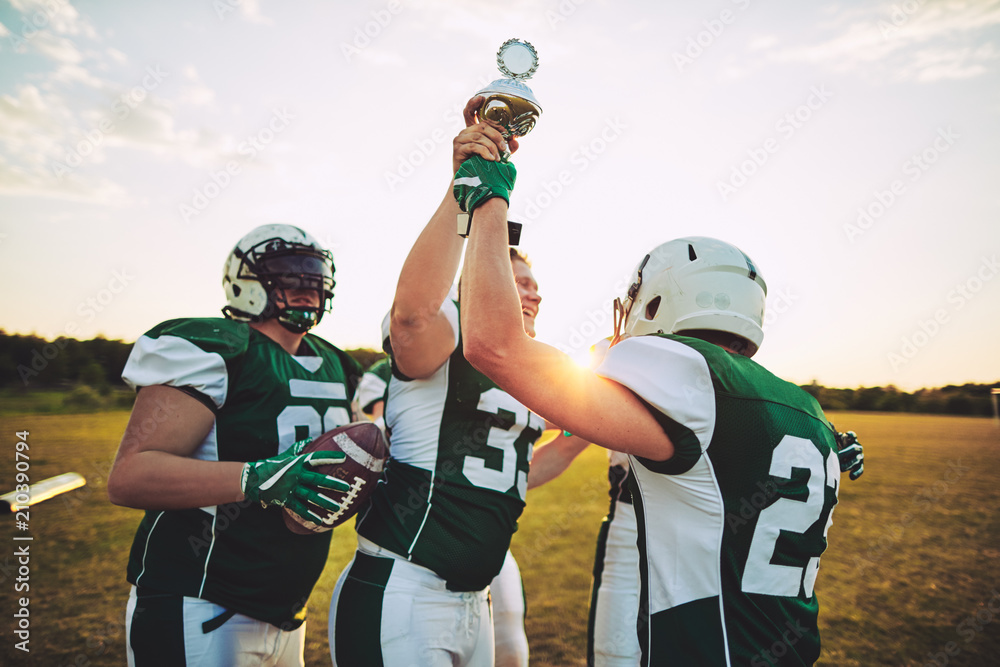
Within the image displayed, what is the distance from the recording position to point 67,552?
776cm

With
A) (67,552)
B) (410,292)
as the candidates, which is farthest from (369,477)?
(67,552)

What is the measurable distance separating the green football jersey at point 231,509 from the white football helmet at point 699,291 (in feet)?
5.47

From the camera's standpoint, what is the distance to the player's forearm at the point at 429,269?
6.72 feet

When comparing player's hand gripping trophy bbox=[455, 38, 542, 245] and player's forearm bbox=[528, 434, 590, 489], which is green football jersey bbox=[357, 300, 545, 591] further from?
player's forearm bbox=[528, 434, 590, 489]

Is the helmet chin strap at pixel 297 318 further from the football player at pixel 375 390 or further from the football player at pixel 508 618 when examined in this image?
the football player at pixel 375 390

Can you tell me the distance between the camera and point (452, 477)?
7.66 ft

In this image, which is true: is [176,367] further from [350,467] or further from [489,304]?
[489,304]

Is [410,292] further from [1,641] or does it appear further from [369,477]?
[1,641]

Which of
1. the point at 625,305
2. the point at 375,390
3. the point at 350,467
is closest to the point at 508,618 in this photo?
the point at 350,467

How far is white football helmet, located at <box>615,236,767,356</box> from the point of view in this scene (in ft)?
6.10

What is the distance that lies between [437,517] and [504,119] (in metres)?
1.59

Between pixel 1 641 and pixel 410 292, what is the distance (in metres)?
6.09

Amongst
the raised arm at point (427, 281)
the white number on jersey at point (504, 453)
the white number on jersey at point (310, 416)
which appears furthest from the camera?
the white number on jersey at point (310, 416)

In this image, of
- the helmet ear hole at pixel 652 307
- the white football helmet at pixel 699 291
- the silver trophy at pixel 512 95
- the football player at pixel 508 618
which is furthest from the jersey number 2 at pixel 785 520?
the football player at pixel 508 618
